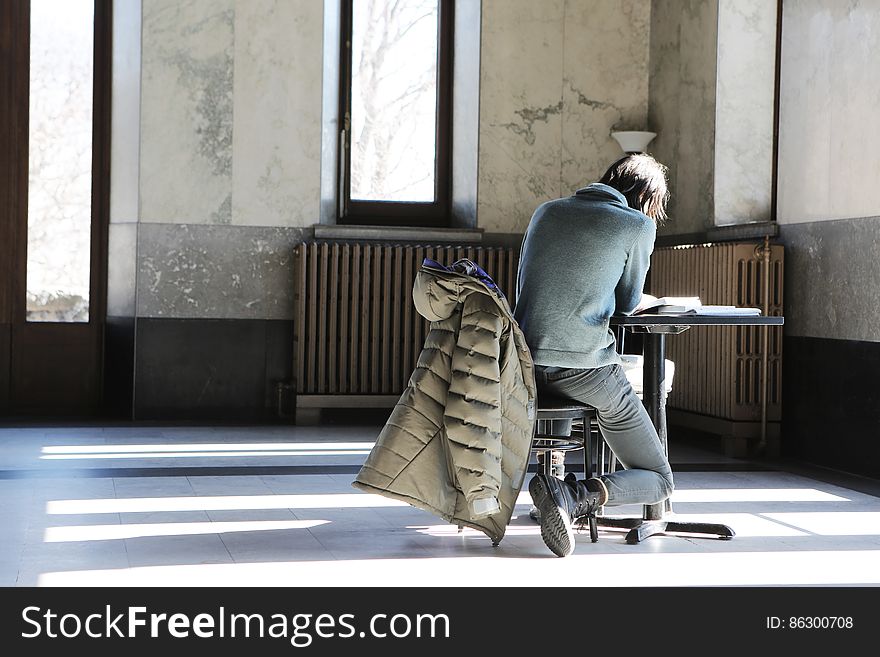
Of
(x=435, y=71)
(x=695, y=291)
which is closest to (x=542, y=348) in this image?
(x=695, y=291)

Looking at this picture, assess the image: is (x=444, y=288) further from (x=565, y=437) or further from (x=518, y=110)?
(x=518, y=110)

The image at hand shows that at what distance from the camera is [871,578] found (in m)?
3.43

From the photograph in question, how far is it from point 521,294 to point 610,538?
3.00ft

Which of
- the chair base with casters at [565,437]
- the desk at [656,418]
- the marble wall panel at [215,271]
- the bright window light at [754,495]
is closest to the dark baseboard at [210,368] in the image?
the marble wall panel at [215,271]

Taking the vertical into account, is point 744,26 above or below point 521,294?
above

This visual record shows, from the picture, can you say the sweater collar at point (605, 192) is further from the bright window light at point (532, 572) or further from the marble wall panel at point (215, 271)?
the marble wall panel at point (215, 271)

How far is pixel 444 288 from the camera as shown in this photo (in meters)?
3.56

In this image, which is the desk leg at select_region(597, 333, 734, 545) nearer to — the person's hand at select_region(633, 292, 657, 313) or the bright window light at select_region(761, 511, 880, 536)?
the person's hand at select_region(633, 292, 657, 313)

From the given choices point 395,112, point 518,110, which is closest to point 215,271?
point 395,112

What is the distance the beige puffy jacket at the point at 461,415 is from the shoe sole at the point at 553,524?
0.11 metres

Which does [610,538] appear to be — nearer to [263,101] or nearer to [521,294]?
[521,294]

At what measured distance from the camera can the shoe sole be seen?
354 centimetres

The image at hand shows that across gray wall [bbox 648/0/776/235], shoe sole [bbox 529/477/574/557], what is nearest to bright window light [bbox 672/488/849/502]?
shoe sole [bbox 529/477/574/557]

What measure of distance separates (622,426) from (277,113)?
4296 millimetres
